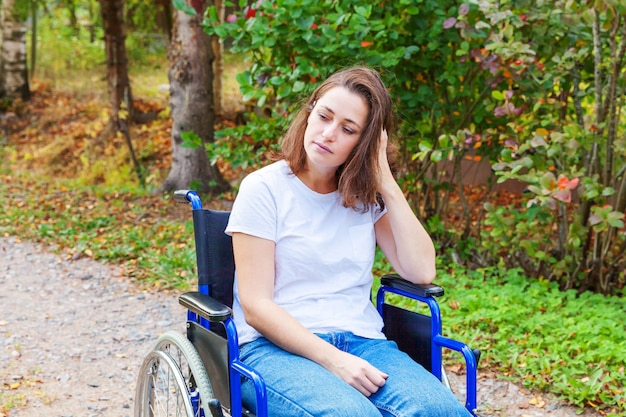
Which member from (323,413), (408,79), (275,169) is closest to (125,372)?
(275,169)

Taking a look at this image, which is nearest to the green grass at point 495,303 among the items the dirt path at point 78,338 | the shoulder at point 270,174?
the dirt path at point 78,338

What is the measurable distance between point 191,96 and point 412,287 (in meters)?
5.06

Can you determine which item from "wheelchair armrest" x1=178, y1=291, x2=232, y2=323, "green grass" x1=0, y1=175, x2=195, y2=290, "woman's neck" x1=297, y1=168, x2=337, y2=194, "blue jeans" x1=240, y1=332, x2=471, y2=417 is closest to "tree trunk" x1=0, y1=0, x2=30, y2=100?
"green grass" x1=0, y1=175, x2=195, y2=290

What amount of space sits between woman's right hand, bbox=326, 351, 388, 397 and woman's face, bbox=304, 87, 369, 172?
586mm

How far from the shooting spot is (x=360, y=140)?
2.28 m

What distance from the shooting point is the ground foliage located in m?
3.51

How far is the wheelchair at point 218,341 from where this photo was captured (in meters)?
2.01

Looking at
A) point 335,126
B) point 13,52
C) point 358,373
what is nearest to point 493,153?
point 335,126

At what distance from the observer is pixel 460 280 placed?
466 cm

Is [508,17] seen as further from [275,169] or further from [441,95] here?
[275,169]

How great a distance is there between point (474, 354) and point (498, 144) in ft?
9.68

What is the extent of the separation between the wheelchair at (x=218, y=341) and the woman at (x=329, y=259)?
81 millimetres

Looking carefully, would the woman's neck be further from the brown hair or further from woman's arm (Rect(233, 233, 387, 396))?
woman's arm (Rect(233, 233, 387, 396))

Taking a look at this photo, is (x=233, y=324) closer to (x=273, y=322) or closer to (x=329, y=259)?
(x=273, y=322)
